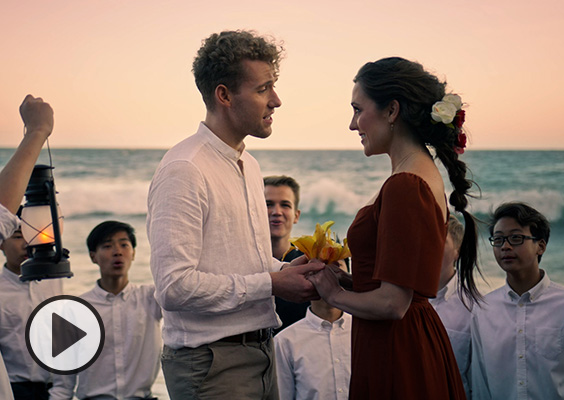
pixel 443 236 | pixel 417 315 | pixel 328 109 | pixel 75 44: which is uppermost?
pixel 75 44

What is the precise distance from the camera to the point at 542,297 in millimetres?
3730

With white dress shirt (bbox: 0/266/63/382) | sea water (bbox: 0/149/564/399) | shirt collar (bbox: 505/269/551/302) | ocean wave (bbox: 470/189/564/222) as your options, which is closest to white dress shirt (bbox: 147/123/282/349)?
shirt collar (bbox: 505/269/551/302)

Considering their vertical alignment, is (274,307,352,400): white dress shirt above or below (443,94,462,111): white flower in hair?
below

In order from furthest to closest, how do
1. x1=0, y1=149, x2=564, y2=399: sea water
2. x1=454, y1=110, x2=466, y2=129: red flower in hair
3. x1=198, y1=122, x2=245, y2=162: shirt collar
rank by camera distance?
x1=0, y1=149, x2=564, y2=399: sea water, x1=198, y1=122, x2=245, y2=162: shirt collar, x1=454, y1=110, x2=466, y2=129: red flower in hair

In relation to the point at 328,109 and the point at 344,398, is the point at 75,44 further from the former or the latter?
the point at 344,398

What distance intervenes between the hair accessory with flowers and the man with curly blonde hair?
587mm

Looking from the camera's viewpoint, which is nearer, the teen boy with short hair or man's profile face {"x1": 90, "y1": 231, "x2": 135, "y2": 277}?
the teen boy with short hair

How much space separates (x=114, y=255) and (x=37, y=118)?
254 cm

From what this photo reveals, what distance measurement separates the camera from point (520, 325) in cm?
367

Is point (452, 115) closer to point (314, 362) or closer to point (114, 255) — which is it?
point (314, 362)

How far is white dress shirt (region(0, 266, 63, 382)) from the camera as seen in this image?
167 inches

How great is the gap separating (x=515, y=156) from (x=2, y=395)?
40.4 feet

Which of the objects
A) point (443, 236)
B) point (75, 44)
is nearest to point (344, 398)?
point (443, 236)
